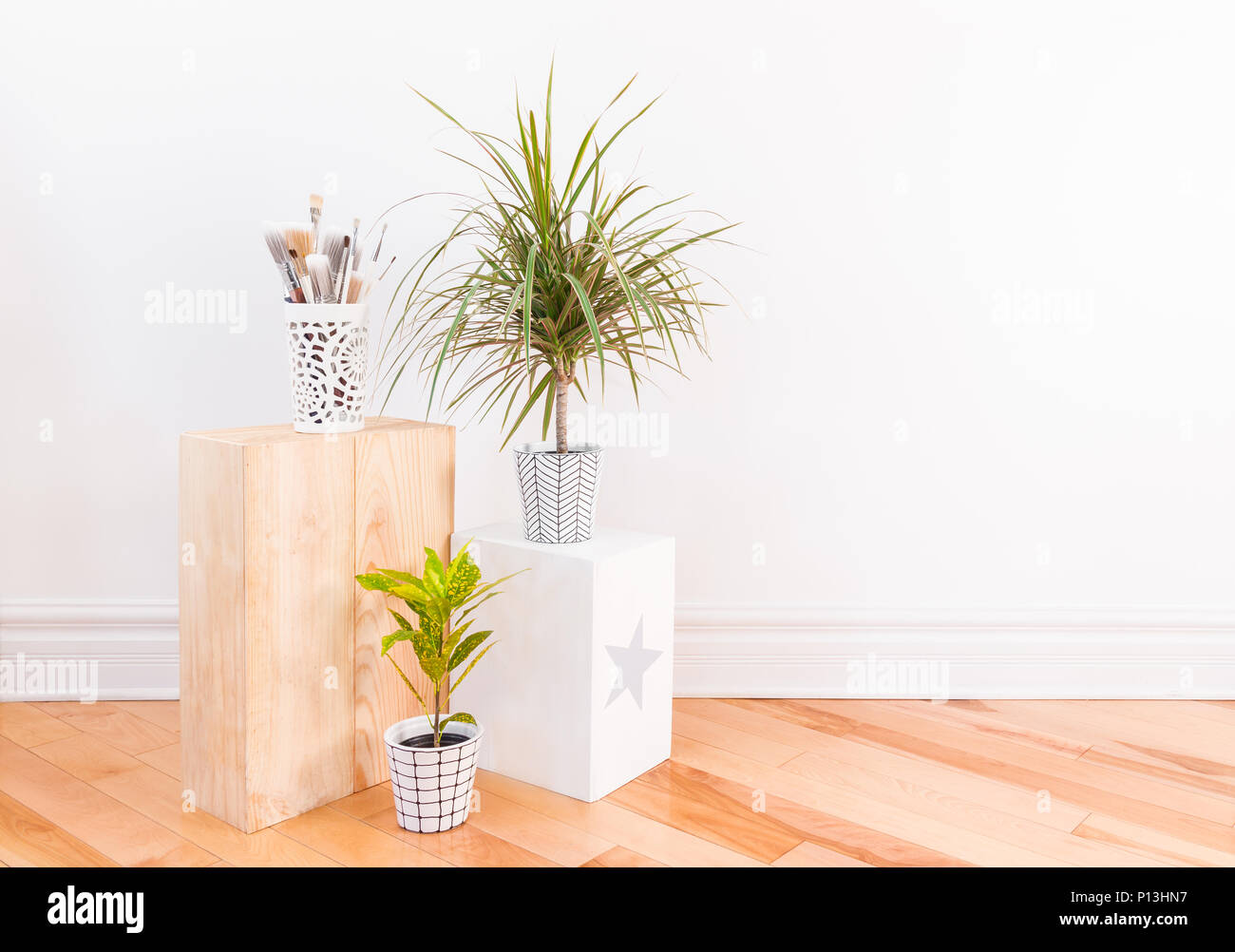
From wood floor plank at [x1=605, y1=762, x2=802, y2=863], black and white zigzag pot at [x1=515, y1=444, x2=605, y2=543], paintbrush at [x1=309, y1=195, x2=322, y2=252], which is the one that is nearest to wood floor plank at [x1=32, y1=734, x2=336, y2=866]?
wood floor plank at [x1=605, y1=762, x2=802, y2=863]

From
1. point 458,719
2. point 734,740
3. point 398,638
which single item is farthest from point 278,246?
point 734,740

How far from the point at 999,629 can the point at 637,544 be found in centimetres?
106

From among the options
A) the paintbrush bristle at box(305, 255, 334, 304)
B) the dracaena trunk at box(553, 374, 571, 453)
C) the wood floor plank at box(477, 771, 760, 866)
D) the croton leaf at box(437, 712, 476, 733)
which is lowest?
the wood floor plank at box(477, 771, 760, 866)

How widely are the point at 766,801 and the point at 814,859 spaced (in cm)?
22

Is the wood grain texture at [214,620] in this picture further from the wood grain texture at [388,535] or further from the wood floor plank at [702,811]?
the wood floor plank at [702,811]

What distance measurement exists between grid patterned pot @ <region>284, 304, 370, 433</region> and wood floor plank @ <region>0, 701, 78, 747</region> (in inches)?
36.3

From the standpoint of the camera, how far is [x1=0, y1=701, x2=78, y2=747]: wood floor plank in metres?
2.17

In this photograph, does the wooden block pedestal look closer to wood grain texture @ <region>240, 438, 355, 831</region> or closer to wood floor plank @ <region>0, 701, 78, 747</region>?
wood grain texture @ <region>240, 438, 355, 831</region>

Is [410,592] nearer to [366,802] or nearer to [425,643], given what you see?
[425,643]

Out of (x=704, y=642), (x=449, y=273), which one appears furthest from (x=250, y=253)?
(x=704, y=642)

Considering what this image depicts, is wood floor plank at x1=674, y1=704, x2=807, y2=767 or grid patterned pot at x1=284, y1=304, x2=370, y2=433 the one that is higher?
grid patterned pot at x1=284, y1=304, x2=370, y2=433

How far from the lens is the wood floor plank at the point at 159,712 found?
228cm

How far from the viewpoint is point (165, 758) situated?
2.08 meters
